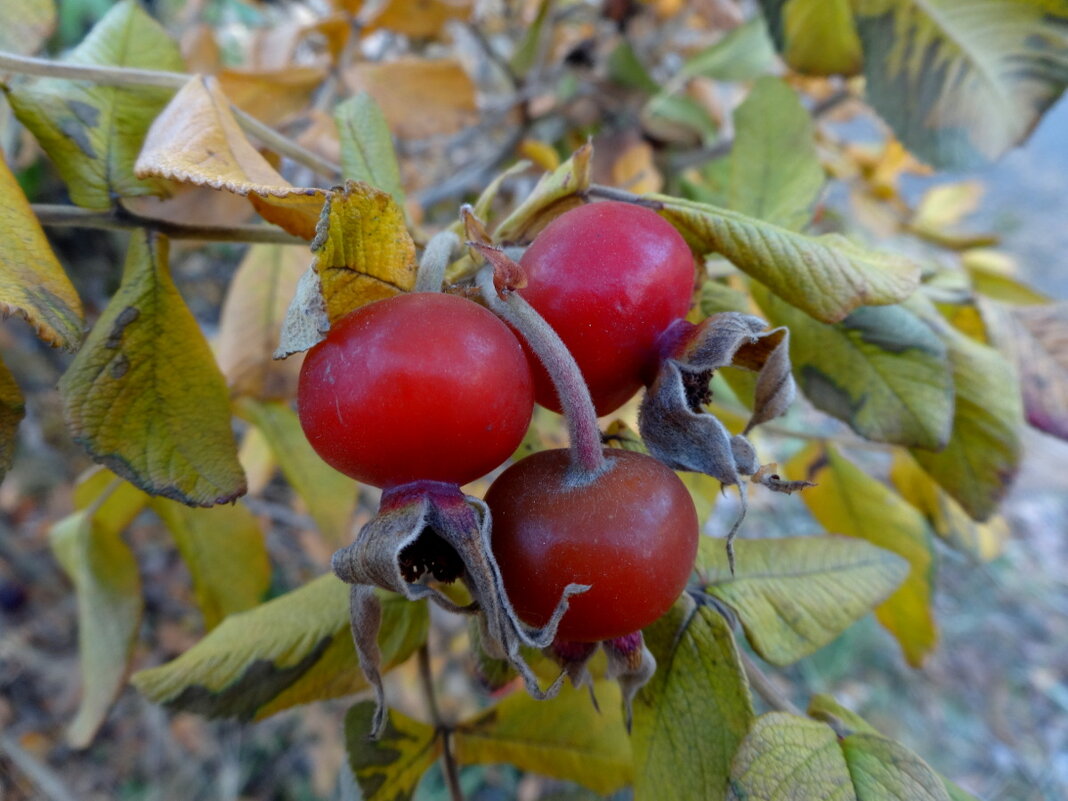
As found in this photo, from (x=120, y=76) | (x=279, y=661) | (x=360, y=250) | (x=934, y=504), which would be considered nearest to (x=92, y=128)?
(x=120, y=76)

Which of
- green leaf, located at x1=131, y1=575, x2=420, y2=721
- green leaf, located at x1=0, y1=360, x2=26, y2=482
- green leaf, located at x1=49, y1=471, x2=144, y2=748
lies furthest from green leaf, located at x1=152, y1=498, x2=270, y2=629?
green leaf, located at x1=0, y1=360, x2=26, y2=482

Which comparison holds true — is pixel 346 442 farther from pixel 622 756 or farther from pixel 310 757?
pixel 310 757

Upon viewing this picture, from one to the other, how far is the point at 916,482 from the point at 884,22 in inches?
26.7

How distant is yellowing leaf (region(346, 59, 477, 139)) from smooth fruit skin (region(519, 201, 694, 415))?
2.78 feet

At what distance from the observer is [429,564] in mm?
493

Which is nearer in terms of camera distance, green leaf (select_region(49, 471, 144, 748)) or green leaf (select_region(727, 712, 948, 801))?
green leaf (select_region(727, 712, 948, 801))

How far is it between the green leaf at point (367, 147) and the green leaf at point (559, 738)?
58 cm

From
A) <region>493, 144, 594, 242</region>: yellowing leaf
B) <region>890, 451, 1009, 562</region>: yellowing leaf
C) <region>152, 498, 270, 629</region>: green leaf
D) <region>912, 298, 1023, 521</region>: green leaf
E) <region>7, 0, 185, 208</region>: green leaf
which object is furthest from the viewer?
<region>890, 451, 1009, 562</region>: yellowing leaf

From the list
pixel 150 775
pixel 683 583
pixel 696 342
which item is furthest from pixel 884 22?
pixel 150 775

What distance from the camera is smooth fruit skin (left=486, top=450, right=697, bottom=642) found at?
0.46 m

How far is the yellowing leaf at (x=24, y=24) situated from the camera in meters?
0.74

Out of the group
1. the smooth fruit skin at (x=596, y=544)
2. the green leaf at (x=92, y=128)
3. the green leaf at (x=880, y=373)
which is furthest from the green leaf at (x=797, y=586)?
the green leaf at (x=92, y=128)

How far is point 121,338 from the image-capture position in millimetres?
640

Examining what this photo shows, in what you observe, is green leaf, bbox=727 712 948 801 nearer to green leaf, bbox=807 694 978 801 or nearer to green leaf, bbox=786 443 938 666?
green leaf, bbox=807 694 978 801
